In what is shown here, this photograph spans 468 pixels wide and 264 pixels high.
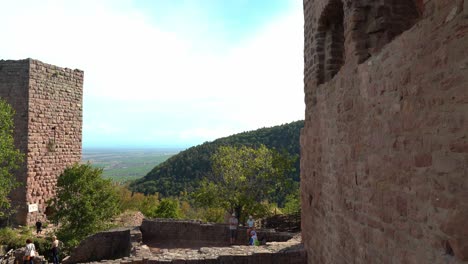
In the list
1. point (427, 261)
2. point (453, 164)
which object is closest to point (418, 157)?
point (453, 164)

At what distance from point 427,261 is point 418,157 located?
31.6 inches

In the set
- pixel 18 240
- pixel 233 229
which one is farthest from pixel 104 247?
pixel 233 229

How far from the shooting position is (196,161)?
56.1m

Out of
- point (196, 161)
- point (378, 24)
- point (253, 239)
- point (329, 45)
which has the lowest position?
point (253, 239)

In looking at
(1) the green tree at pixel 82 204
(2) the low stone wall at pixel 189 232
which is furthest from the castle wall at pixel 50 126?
(2) the low stone wall at pixel 189 232

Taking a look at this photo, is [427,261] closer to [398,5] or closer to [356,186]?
[356,186]

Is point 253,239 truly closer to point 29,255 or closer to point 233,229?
point 233,229

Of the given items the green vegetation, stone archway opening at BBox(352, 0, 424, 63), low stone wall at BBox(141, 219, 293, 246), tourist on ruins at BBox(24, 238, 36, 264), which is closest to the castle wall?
the green vegetation

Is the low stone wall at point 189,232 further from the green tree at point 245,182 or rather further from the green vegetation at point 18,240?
the green tree at point 245,182

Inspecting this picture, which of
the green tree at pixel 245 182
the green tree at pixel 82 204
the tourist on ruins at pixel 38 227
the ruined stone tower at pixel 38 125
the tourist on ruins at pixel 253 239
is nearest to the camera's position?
the tourist on ruins at pixel 253 239

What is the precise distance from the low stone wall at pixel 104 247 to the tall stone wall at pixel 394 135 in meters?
11.2

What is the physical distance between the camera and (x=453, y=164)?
2.74 meters

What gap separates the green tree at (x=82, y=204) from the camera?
18.5 metres

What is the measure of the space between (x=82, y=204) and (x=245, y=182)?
463 inches
